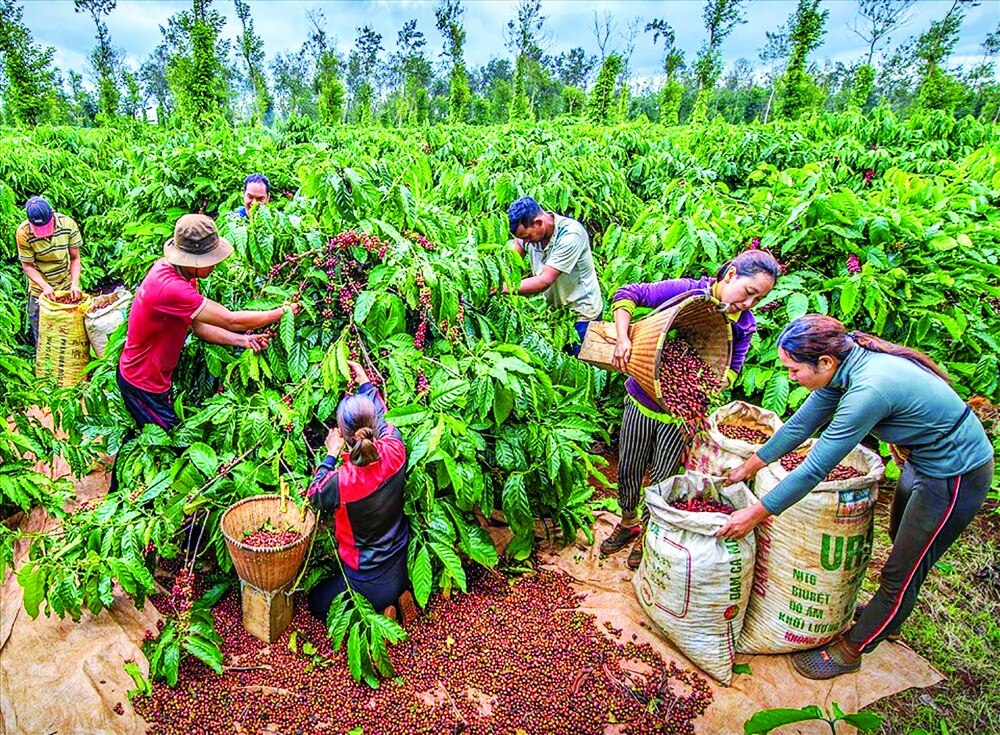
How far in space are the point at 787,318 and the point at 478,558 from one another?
85.2 inches

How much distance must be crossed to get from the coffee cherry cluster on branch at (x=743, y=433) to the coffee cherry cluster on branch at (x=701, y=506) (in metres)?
0.35

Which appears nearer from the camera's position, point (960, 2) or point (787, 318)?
point (787, 318)

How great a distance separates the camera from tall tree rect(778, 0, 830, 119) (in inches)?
596

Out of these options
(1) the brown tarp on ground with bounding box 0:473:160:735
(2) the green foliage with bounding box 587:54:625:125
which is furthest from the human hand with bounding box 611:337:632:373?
(2) the green foliage with bounding box 587:54:625:125

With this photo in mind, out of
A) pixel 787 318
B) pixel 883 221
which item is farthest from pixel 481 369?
pixel 883 221

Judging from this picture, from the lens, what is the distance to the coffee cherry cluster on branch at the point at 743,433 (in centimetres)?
250

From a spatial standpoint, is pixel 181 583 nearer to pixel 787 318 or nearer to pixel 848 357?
pixel 848 357

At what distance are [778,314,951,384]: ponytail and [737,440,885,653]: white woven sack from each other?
16.8 inches

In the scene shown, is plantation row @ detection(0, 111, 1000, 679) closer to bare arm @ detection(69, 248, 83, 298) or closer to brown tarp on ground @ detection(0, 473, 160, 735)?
brown tarp on ground @ detection(0, 473, 160, 735)

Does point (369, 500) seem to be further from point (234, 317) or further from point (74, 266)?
point (74, 266)

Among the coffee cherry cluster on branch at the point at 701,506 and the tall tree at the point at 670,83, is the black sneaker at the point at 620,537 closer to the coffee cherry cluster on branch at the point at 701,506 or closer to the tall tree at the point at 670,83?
the coffee cherry cluster on branch at the point at 701,506

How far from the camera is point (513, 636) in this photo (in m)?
2.26

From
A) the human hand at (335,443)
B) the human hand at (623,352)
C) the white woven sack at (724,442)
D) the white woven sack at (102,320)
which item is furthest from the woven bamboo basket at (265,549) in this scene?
the white woven sack at (102,320)

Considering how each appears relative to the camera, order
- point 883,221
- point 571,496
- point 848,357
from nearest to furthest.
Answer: point 848,357
point 571,496
point 883,221
